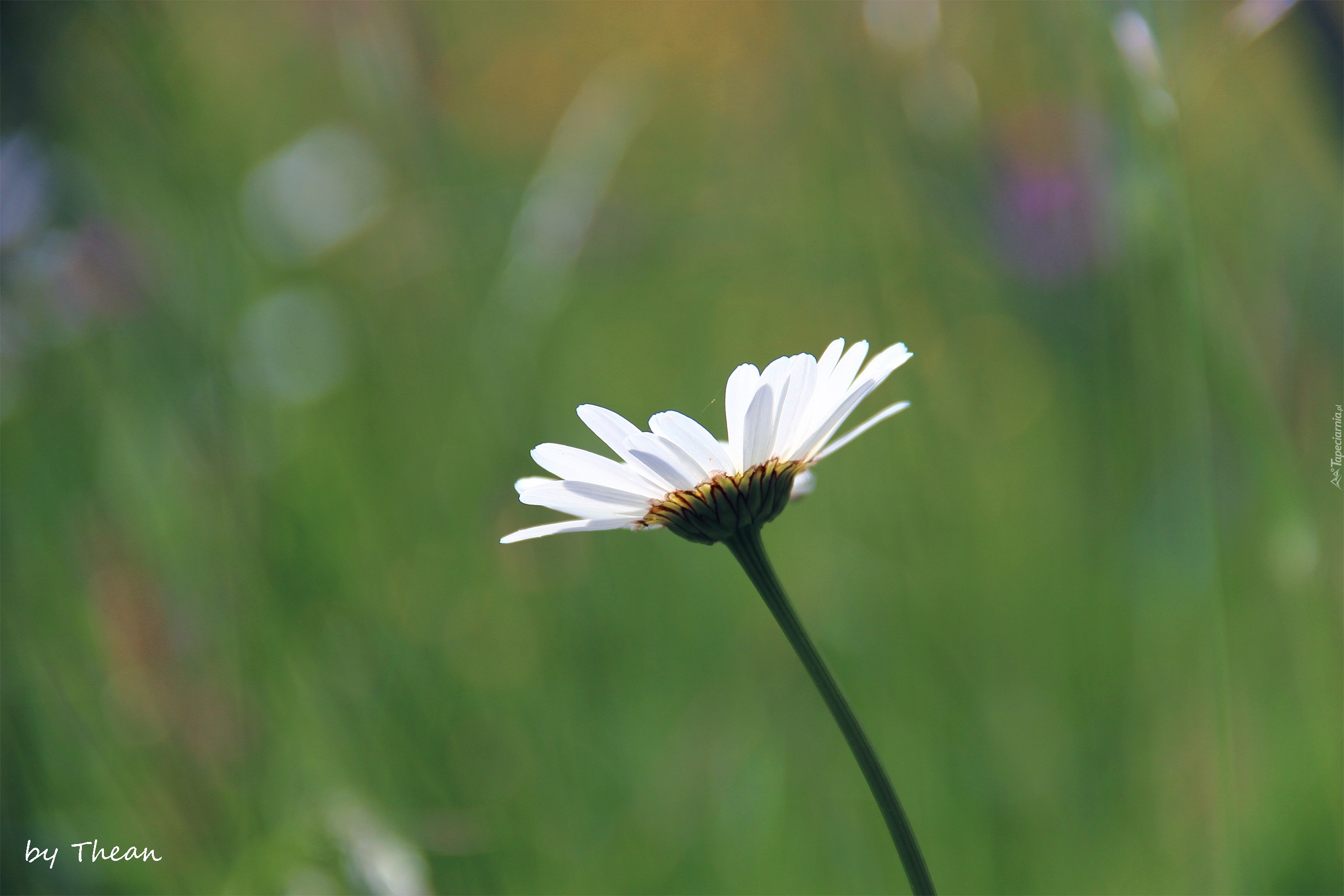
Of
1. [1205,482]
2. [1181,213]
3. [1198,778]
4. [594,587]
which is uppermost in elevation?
[594,587]

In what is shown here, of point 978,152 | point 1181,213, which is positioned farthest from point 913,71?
point 1181,213

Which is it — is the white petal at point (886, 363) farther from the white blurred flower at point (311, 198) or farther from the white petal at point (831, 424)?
the white blurred flower at point (311, 198)

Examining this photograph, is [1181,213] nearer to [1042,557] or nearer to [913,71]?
[913,71]

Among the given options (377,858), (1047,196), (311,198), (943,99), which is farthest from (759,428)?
(1047,196)

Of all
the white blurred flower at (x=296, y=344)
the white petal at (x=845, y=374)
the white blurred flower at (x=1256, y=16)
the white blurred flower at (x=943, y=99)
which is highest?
the white blurred flower at (x=296, y=344)

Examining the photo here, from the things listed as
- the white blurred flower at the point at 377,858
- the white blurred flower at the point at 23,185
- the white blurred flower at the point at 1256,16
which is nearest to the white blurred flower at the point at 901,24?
the white blurred flower at the point at 1256,16

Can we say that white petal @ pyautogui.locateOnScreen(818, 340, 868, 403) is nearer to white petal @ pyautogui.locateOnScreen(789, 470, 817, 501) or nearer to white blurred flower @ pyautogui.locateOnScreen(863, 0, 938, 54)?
white petal @ pyautogui.locateOnScreen(789, 470, 817, 501)

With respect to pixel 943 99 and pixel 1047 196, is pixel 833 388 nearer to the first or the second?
pixel 943 99

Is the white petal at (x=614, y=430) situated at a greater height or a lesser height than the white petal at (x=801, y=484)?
greater
